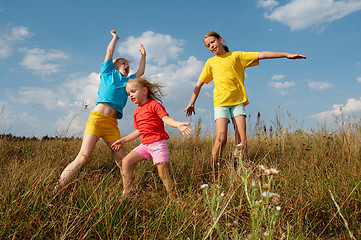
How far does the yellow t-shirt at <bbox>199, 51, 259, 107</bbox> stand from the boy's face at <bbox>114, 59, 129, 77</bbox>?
3.60 feet

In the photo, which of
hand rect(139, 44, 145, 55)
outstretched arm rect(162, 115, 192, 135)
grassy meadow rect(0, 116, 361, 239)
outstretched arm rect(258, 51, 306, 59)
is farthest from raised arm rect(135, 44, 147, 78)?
grassy meadow rect(0, 116, 361, 239)

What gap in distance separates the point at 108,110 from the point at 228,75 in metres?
1.67

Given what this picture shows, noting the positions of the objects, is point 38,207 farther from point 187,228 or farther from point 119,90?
point 119,90

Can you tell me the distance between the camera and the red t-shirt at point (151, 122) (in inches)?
113

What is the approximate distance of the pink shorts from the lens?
2791mm

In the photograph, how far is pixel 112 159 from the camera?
13.8 ft

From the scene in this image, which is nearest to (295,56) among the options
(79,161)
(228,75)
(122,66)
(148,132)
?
(228,75)

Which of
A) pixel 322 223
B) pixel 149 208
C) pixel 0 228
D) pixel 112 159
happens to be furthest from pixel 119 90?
pixel 322 223

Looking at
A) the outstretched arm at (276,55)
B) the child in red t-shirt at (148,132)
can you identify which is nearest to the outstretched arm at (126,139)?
the child in red t-shirt at (148,132)

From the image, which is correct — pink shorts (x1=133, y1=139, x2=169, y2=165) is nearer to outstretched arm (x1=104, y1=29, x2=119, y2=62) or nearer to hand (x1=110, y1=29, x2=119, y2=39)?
outstretched arm (x1=104, y1=29, x2=119, y2=62)

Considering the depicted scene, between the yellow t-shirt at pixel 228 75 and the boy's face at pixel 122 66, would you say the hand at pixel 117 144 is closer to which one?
the boy's face at pixel 122 66

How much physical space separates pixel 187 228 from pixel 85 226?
2.46 ft

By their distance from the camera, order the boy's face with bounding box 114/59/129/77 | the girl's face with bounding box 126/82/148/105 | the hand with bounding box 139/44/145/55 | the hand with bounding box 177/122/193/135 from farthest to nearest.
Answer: the hand with bounding box 139/44/145/55
the boy's face with bounding box 114/59/129/77
the girl's face with bounding box 126/82/148/105
the hand with bounding box 177/122/193/135

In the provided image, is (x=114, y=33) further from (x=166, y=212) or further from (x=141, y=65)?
(x=166, y=212)
